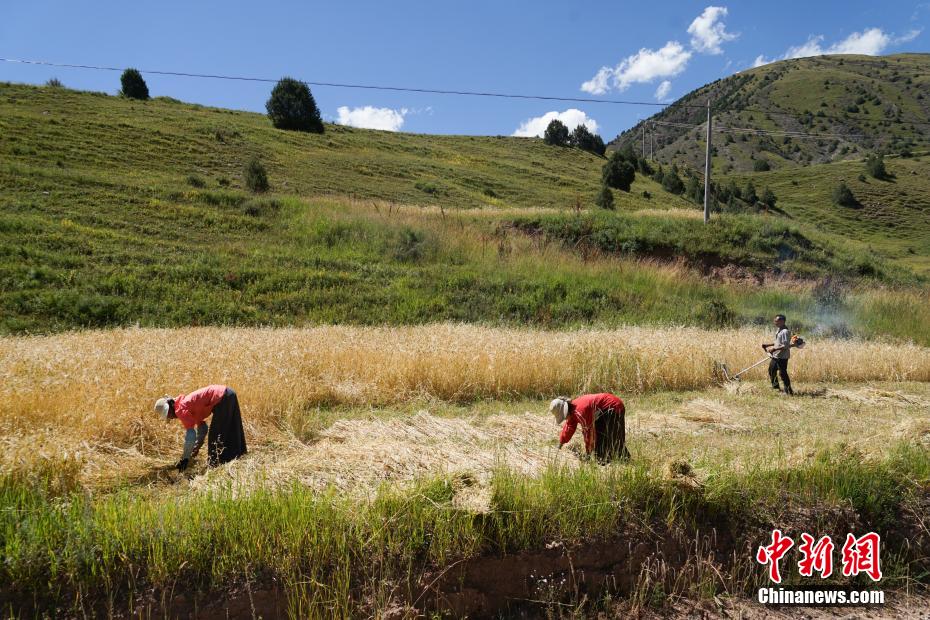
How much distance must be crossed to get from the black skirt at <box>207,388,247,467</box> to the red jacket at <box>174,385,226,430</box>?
0.24 feet

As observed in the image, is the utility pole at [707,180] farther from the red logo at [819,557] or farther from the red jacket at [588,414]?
the red logo at [819,557]

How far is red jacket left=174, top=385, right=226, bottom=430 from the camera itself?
6.12m

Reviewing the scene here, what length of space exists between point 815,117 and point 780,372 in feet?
396

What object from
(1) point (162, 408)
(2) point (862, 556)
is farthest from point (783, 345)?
(1) point (162, 408)

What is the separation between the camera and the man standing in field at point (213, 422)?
613 cm

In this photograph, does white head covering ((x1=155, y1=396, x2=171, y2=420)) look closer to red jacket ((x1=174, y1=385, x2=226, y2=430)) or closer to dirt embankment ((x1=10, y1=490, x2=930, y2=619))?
red jacket ((x1=174, y1=385, x2=226, y2=430))

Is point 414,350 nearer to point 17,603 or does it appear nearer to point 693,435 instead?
point 693,435

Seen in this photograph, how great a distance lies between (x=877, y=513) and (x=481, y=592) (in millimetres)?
4287

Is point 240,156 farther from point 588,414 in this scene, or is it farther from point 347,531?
point 347,531

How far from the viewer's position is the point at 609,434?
627 cm

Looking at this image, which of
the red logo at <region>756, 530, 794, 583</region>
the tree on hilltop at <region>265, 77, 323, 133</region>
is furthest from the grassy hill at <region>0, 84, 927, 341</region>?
the tree on hilltop at <region>265, 77, 323, 133</region>

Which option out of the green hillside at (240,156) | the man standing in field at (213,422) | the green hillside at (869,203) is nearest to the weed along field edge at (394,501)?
the man standing in field at (213,422)

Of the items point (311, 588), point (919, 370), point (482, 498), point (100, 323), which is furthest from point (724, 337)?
point (100, 323)

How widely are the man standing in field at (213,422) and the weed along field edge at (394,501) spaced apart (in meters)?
0.23
